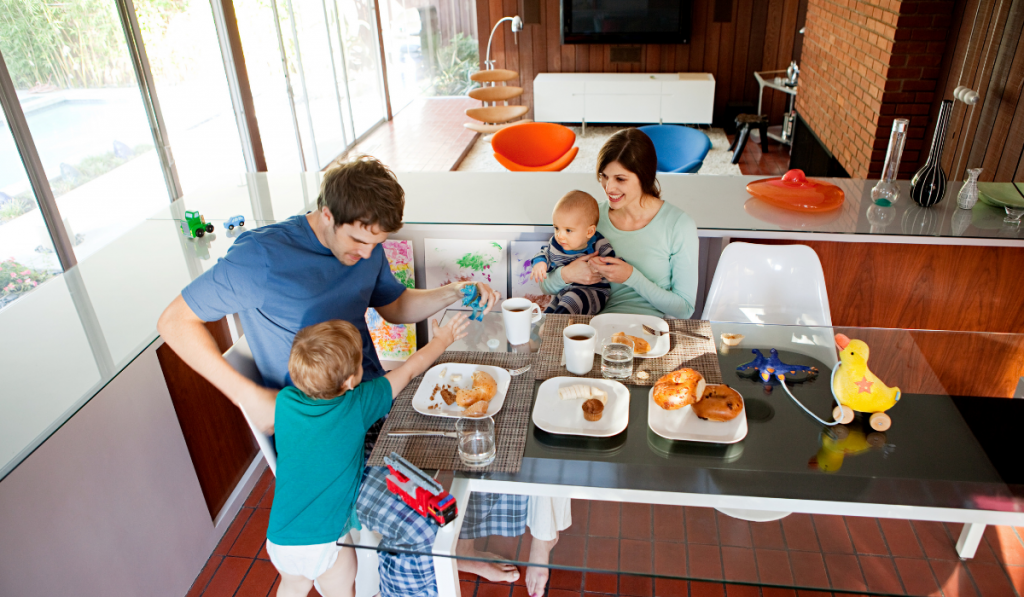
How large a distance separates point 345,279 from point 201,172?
9.18 feet

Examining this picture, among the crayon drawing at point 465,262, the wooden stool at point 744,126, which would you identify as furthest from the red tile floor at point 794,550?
the wooden stool at point 744,126

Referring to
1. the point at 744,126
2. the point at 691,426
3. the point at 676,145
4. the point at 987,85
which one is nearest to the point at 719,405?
the point at 691,426

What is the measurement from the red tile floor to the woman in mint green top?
917 millimetres

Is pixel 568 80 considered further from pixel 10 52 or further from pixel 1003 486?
pixel 1003 486

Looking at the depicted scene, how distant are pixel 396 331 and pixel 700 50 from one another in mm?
6135

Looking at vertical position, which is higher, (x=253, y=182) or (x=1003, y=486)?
(x=253, y=182)

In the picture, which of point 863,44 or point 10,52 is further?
point 863,44

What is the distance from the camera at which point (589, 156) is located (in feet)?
21.6

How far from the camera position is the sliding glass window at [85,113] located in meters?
2.73

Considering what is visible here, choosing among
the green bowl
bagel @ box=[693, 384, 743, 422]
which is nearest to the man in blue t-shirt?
bagel @ box=[693, 384, 743, 422]

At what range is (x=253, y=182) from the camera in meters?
2.75

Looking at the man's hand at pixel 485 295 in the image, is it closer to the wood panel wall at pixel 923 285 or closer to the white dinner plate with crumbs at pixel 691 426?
the white dinner plate with crumbs at pixel 691 426

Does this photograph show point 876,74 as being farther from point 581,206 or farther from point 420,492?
point 420,492

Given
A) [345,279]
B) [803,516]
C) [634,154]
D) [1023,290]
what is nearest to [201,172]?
[345,279]
